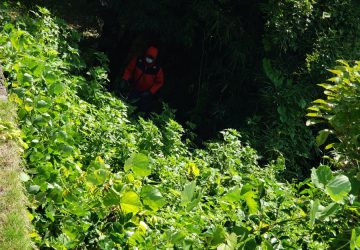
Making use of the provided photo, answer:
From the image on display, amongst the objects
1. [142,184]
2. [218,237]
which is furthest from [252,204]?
[142,184]

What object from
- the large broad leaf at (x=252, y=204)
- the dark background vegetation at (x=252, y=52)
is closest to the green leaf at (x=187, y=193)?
the large broad leaf at (x=252, y=204)

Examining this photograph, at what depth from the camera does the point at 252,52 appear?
825 centimetres

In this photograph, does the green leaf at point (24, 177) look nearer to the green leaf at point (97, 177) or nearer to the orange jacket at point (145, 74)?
the green leaf at point (97, 177)

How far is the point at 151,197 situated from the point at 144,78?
4900 mm

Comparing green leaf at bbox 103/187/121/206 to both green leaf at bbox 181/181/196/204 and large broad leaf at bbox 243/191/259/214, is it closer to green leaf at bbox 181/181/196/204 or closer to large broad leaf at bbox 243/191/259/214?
green leaf at bbox 181/181/196/204

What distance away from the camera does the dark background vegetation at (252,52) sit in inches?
308

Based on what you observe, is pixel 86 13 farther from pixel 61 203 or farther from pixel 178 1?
pixel 61 203

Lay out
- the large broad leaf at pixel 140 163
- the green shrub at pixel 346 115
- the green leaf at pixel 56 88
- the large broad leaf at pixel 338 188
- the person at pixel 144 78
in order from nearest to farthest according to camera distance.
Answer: the large broad leaf at pixel 338 188
the green shrub at pixel 346 115
the large broad leaf at pixel 140 163
the green leaf at pixel 56 88
the person at pixel 144 78

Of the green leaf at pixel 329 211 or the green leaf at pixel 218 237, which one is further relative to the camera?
the green leaf at pixel 218 237

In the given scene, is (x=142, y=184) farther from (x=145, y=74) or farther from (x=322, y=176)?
(x=145, y=74)

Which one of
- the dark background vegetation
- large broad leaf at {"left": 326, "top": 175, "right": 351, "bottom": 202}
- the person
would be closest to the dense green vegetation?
large broad leaf at {"left": 326, "top": 175, "right": 351, "bottom": 202}

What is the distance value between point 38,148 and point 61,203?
0.49 meters

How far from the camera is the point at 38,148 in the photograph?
3967 mm

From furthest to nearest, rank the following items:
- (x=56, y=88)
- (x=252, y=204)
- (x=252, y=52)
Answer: (x=252, y=52) < (x=56, y=88) < (x=252, y=204)
